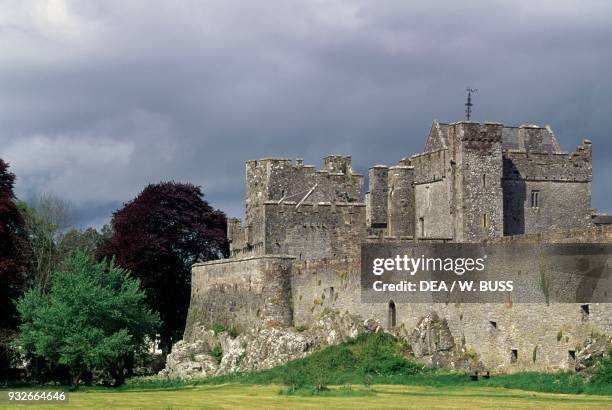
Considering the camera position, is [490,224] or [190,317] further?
[190,317]

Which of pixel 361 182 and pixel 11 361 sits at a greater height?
pixel 361 182

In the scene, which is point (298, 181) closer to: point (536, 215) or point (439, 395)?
point (536, 215)

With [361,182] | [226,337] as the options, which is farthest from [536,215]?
[226,337]

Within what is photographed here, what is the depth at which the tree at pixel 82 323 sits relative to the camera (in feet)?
204

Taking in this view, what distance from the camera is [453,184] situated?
7319 centimetres

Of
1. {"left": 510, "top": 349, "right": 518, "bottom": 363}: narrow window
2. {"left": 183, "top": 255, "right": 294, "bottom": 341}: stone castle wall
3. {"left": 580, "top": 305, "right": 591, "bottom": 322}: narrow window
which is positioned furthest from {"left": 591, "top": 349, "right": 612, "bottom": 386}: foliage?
{"left": 183, "top": 255, "right": 294, "bottom": 341}: stone castle wall

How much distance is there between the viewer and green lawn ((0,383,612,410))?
155 feet

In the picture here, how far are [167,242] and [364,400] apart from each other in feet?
136

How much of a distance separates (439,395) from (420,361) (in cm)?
872

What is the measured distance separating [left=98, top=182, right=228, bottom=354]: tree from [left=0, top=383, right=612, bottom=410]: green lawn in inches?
1206

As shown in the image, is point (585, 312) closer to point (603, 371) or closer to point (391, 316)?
point (603, 371)

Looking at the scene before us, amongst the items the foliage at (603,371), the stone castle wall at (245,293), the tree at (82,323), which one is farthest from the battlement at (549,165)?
the foliage at (603,371)

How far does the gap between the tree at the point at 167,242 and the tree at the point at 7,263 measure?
18.9 meters

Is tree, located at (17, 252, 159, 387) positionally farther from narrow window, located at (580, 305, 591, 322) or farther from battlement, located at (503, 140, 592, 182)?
battlement, located at (503, 140, 592, 182)
